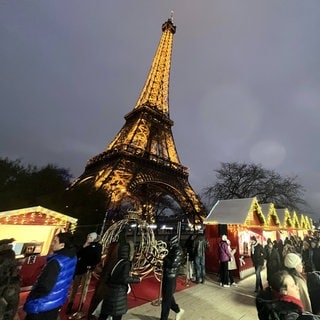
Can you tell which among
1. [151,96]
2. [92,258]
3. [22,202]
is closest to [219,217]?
[92,258]

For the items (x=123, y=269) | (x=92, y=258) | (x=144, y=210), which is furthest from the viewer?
(x=144, y=210)

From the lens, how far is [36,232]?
282 inches

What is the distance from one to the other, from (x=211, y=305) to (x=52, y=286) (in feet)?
14.5

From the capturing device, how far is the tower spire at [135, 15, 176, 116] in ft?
107

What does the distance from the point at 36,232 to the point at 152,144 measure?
25367mm

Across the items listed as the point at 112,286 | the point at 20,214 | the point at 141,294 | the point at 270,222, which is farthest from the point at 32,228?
the point at 270,222

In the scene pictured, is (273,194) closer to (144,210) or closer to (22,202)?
(144,210)

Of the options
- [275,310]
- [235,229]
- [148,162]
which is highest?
[148,162]

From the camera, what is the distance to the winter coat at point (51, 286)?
2.15m

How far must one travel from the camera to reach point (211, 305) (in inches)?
201

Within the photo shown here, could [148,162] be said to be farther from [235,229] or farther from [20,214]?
[20,214]

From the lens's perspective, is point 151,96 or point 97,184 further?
point 151,96

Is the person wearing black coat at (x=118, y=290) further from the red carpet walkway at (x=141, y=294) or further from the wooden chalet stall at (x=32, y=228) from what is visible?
the wooden chalet stall at (x=32, y=228)

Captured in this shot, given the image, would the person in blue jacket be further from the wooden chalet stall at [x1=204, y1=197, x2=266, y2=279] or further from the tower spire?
the tower spire
